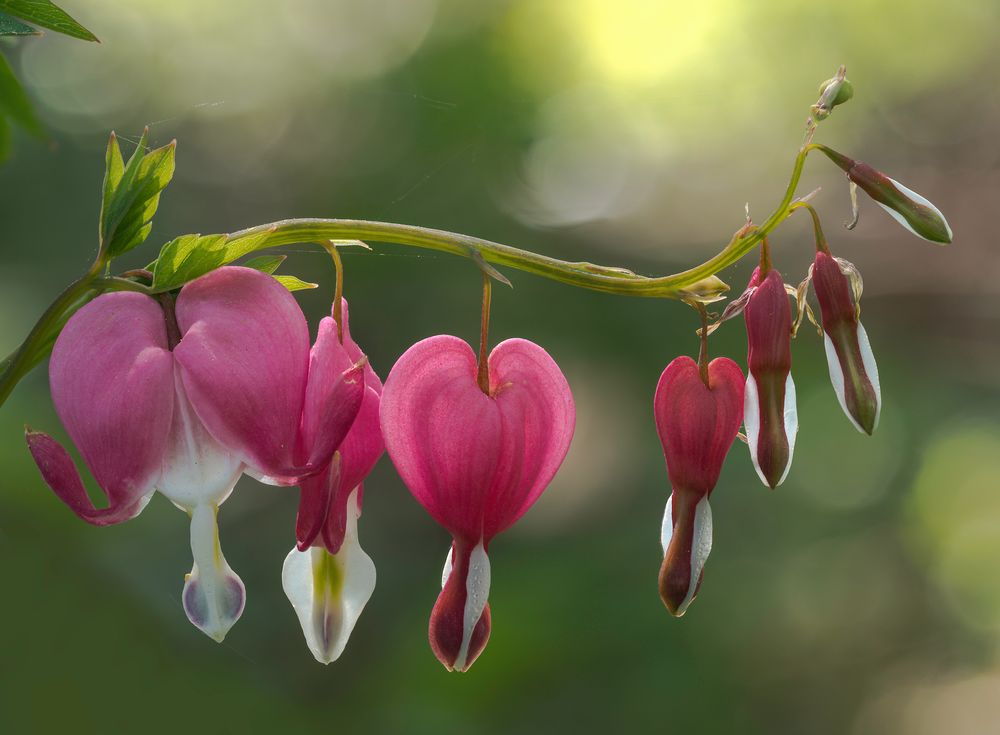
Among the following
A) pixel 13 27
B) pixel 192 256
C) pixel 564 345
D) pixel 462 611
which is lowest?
pixel 462 611

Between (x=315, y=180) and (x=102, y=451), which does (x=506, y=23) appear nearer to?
(x=315, y=180)

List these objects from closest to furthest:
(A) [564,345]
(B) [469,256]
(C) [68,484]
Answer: (C) [68,484], (B) [469,256], (A) [564,345]

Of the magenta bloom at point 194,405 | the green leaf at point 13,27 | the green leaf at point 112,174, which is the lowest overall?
the magenta bloom at point 194,405

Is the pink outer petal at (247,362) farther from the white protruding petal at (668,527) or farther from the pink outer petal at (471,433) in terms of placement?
the white protruding petal at (668,527)

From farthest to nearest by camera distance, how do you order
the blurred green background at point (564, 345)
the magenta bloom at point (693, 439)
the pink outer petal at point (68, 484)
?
the blurred green background at point (564, 345), the magenta bloom at point (693, 439), the pink outer petal at point (68, 484)

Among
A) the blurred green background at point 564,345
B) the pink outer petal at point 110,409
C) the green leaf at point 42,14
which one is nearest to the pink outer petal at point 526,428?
the pink outer petal at point 110,409

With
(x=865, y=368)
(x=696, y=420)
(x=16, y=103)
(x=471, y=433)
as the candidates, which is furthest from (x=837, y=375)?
(x=16, y=103)

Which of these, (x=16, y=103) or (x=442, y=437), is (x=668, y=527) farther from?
(x=16, y=103)
